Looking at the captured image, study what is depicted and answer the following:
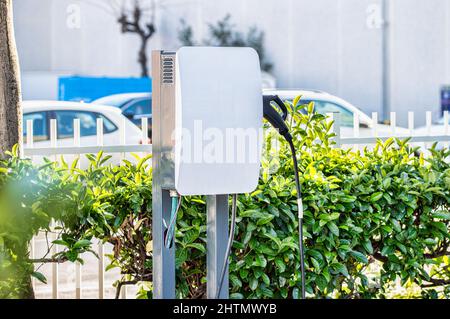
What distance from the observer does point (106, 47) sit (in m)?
23.4

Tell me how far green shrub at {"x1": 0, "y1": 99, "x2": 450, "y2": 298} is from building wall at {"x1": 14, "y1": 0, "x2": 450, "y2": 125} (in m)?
19.2

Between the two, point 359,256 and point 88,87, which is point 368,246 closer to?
point 359,256

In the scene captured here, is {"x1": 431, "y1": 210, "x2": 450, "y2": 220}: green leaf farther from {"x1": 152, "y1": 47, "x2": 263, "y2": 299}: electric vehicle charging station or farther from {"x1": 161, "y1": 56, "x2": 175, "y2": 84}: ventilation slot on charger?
{"x1": 161, "y1": 56, "x2": 175, "y2": 84}: ventilation slot on charger

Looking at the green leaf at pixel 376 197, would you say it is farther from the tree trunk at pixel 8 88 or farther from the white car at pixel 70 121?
the white car at pixel 70 121

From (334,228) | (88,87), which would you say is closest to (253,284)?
(334,228)

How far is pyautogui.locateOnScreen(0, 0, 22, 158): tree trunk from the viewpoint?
14.0ft

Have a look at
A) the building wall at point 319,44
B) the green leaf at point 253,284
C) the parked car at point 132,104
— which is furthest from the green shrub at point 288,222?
the building wall at point 319,44

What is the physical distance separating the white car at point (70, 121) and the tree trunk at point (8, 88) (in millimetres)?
5333

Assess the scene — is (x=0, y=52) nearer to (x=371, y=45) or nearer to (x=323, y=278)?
(x=323, y=278)

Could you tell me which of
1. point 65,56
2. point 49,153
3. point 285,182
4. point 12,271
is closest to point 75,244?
point 12,271

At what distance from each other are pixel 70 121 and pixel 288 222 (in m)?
6.66

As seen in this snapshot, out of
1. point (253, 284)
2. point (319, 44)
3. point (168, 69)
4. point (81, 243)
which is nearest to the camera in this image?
point (168, 69)

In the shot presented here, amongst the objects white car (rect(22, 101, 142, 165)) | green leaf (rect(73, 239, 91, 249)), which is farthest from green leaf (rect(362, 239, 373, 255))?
white car (rect(22, 101, 142, 165))

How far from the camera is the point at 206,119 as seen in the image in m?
3.08
